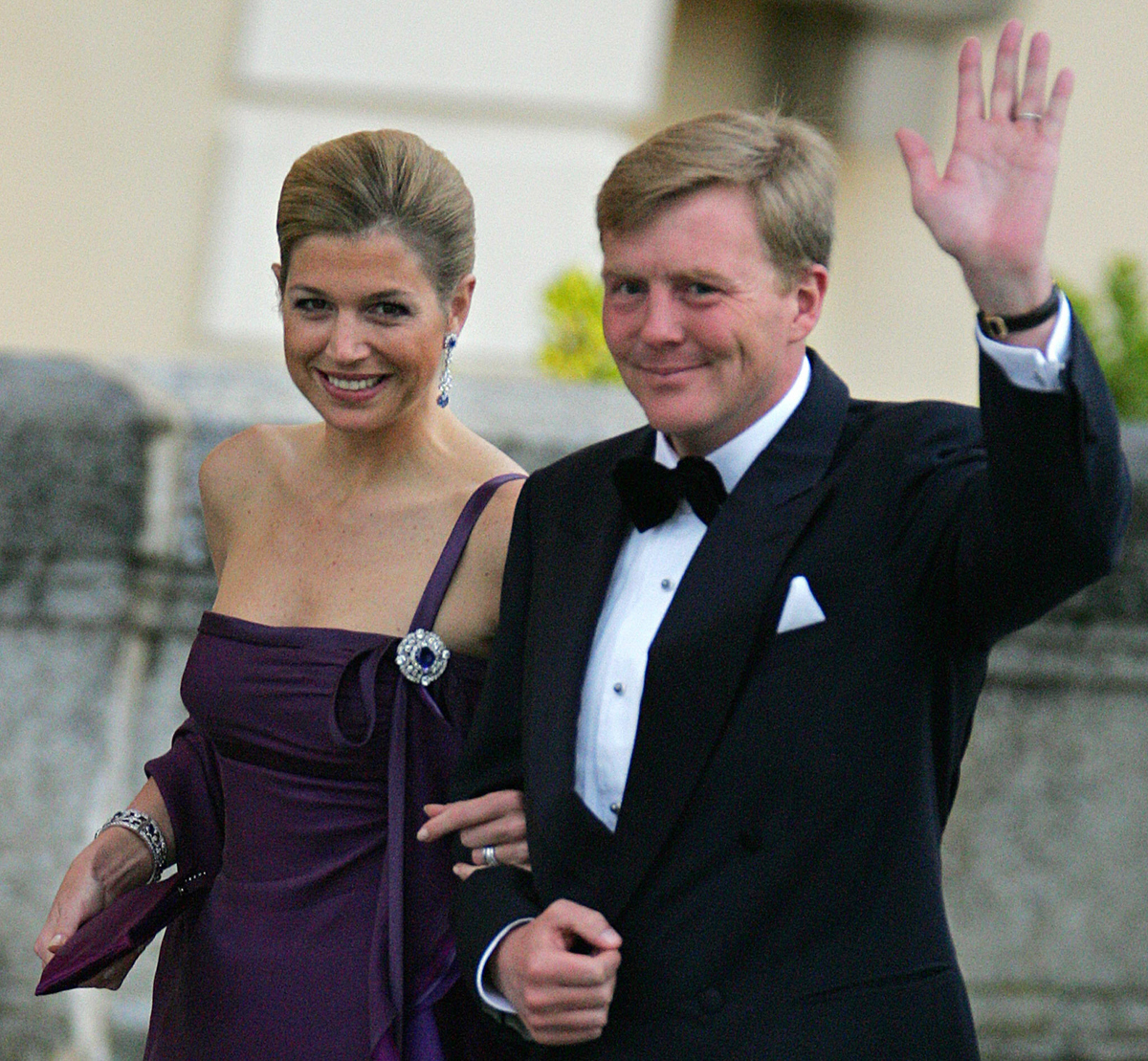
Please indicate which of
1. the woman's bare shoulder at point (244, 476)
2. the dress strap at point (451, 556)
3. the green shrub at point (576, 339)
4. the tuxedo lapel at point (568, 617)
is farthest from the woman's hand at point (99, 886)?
the green shrub at point (576, 339)

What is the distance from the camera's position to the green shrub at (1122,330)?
17.6 feet

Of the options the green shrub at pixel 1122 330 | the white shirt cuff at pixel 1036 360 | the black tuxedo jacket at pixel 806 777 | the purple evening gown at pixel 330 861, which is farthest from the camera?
the green shrub at pixel 1122 330

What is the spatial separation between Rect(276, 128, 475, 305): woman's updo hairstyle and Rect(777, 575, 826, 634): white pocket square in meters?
0.80

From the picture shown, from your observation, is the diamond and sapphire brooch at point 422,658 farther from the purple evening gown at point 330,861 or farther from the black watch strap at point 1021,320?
the black watch strap at point 1021,320

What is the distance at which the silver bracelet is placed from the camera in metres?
2.62

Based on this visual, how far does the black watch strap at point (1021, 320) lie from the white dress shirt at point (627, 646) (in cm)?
37

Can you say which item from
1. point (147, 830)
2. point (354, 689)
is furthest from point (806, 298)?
point (147, 830)

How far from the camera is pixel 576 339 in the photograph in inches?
199

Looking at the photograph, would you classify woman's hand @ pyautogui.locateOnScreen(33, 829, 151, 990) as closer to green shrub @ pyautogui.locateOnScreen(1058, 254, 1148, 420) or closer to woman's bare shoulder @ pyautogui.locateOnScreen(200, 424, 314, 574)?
woman's bare shoulder @ pyautogui.locateOnScreen(200, 424, 314, 574)

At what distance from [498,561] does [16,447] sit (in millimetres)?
1522

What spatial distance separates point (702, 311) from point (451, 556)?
67 cm

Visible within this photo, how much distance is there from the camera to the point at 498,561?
2475mm

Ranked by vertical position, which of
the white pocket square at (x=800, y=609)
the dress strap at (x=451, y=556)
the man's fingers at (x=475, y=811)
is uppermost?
the white pocket square at (x=800, y=609)

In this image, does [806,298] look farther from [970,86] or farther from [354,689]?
[354,689]
